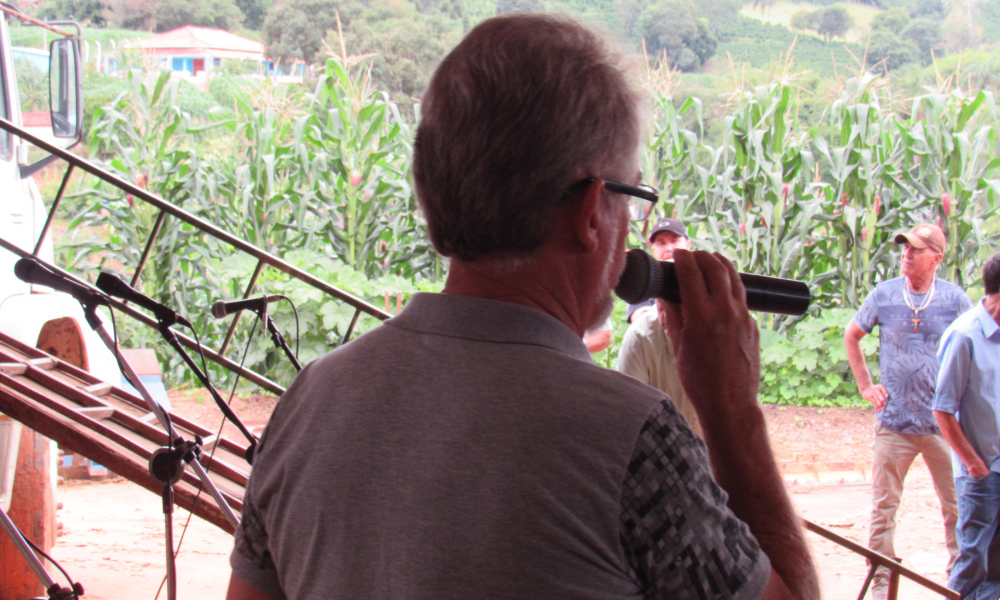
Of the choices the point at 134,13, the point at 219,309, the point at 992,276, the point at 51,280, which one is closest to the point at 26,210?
the point at 51,280

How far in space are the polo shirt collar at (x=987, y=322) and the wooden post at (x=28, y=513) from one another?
3.96 m

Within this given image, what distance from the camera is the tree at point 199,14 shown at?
16.0m

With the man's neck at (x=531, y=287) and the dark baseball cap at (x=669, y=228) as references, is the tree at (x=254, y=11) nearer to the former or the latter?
the dark baseball cap at (x=669, y=228)

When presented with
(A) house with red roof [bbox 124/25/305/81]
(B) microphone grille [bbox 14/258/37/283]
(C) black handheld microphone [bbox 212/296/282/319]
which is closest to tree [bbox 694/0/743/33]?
(A) house with red roof [bbox 124/25/305/81]

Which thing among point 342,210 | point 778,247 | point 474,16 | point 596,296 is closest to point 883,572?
point 778,247

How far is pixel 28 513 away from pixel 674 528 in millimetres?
3755

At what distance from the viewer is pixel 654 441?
579 mm

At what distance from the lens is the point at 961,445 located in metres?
3.09

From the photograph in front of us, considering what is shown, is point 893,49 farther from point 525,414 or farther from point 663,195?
point 525,414

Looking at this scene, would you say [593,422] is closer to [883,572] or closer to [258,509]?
[258,509]

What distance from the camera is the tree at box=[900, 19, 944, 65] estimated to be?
13.9 meters

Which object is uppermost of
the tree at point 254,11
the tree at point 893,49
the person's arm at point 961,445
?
the tree at point 893,49

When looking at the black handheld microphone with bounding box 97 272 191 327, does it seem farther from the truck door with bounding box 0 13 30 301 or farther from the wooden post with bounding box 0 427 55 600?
the wooden post with bounding box 0 427 55 600

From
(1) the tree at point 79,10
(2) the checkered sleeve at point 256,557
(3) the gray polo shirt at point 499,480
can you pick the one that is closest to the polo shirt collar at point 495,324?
(3) the gray polo shirt at point 499,480
